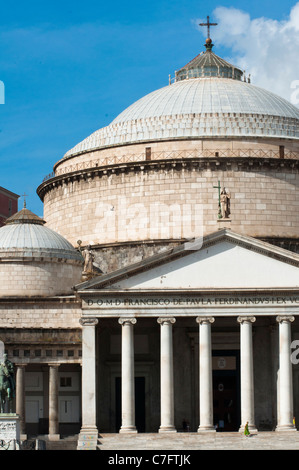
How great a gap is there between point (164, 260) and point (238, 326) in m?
7.42

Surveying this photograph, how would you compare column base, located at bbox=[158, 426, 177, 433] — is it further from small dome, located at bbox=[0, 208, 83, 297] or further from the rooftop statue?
small dome, located at bbox=[0, 208, 83, 297]

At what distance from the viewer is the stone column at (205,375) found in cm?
7688

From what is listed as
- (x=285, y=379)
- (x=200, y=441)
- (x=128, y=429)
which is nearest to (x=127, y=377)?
(x=128, y=429)

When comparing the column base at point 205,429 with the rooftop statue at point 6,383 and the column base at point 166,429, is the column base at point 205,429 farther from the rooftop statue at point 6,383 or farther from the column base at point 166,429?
the rooftop statue at point 6,383

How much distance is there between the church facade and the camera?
254 feet

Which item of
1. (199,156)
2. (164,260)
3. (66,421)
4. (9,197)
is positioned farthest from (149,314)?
(9,197)

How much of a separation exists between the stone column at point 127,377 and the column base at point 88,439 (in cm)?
164

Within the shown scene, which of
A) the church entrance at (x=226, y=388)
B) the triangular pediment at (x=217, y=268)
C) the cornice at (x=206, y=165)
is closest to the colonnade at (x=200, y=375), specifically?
the triangular pediment at (x=217, y=268)

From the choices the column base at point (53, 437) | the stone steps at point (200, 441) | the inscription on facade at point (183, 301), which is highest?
the inscription on facade at point (183, 301)

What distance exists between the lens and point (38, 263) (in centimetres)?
8506

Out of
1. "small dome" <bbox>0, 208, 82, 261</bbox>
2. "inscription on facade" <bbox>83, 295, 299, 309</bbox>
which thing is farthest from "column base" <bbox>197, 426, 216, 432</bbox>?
"small dome" <bbox>0, 208, 82, 261</bbox>

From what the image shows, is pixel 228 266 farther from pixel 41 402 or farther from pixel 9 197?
pixel 9 197

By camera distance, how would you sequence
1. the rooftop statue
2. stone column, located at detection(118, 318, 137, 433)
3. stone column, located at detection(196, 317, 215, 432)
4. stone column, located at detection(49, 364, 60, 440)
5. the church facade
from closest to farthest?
the rooftop statue < stone column, located at detection(118, 318, 137, 433) < stone column, located at detection(196, 317, 215, 432) < the church facade < stone column, located at detection(49, 364, 60, 440)

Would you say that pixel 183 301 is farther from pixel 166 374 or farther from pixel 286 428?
pixel 286 428
